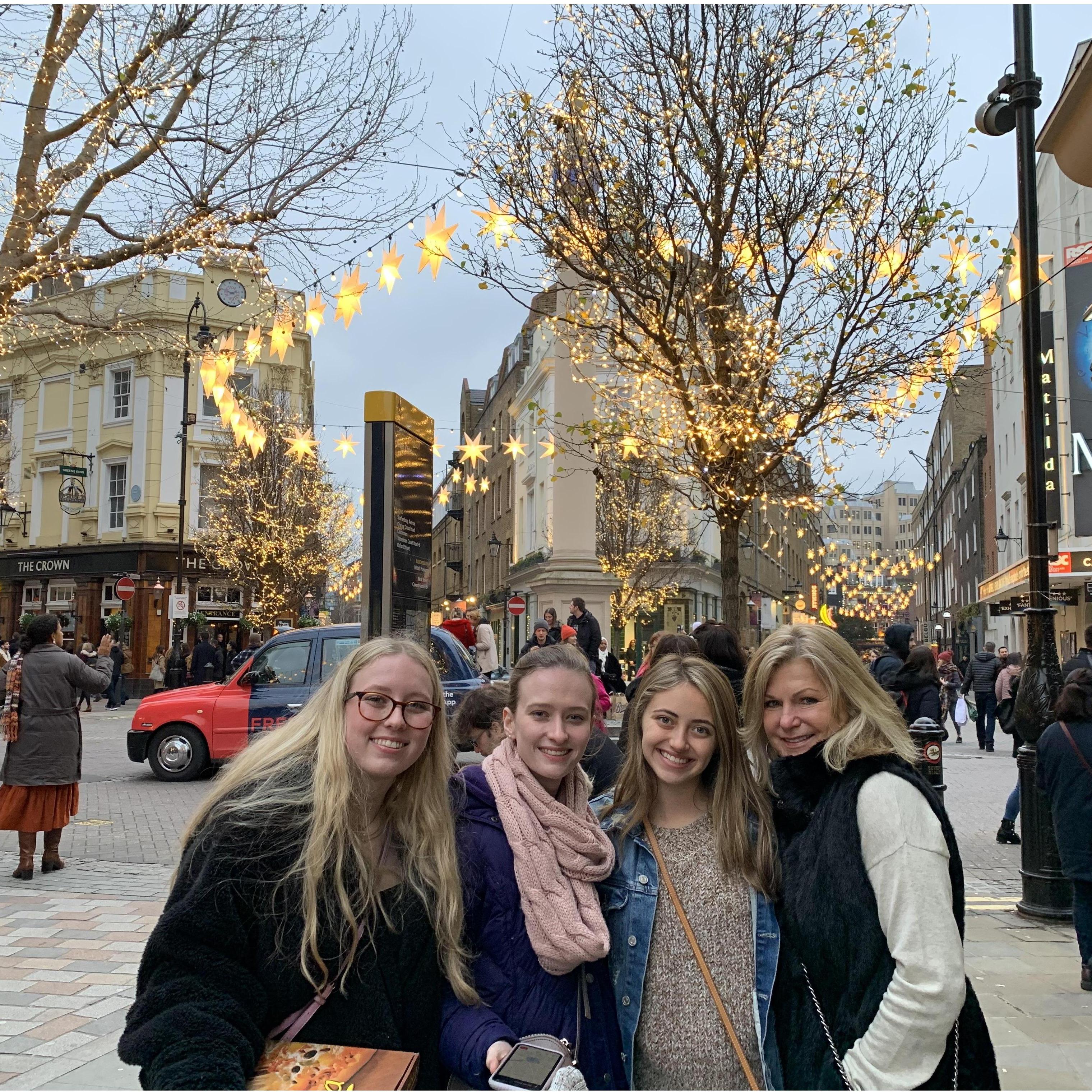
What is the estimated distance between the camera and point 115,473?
34.4 meters

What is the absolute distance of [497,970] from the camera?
217 cm

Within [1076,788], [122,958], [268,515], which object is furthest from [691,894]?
[268,515]

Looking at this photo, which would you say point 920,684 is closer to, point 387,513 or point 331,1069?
point 387,513

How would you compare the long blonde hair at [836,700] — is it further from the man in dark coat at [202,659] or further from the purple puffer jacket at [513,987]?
the man in dark coat at [202,659]

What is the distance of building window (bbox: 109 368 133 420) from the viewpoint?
3434 centimetres

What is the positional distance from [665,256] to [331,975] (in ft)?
36.9

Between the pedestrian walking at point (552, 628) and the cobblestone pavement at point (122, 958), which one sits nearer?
the cobblestone pavement at point (122, 958)

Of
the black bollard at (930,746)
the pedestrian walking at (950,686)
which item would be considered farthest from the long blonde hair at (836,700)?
the pedestrian walking at (950,686)

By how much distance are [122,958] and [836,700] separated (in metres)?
5.01

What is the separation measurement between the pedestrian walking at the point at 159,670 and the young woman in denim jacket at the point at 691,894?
25.8 meters

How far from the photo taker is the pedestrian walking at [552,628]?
1495cm

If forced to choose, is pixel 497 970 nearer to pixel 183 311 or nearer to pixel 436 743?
pixel 436 743

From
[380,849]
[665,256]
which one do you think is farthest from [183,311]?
[380,849]

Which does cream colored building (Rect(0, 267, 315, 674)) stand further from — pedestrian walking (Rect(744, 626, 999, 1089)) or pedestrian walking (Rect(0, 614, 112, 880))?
pedestrian walking (Rect(744, 626, 999, 1089))
